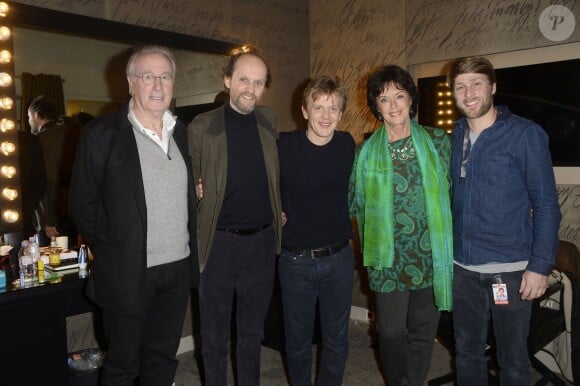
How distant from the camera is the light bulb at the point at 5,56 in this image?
243cm

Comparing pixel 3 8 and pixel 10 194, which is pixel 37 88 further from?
pixel 10 194

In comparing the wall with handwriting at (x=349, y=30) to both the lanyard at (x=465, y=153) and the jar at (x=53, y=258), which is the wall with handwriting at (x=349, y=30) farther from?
the lanyard at (x=465, y=153)

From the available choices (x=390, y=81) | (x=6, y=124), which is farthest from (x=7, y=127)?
(x=390, y=81)

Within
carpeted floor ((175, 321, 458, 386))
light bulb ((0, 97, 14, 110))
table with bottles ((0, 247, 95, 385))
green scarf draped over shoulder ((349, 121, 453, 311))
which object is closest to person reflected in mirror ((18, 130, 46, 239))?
light bulb ((0, 97, 14, 110))

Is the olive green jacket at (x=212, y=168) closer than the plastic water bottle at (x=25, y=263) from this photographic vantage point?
Yes

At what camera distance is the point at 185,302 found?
80.6 inches

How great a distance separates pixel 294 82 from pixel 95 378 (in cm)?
270

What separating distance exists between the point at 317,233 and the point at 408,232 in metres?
0.39

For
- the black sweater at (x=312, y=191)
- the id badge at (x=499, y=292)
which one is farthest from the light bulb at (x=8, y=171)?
the id badge at (x=499, y=292)

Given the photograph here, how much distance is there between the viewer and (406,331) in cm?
219

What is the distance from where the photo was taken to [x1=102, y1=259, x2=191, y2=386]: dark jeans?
189 centimetres

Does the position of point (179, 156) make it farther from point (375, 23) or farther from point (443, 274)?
point (375, 23)

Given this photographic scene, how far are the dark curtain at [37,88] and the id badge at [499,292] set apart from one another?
2220 mm

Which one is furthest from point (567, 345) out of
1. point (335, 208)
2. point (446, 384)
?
point (335, 208)
